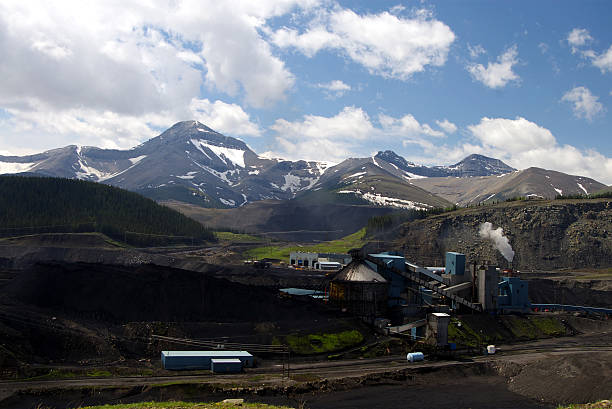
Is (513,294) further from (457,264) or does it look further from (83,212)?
(83,212)

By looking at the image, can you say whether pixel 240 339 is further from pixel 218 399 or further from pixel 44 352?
pixel 44 352

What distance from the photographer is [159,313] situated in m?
58.9

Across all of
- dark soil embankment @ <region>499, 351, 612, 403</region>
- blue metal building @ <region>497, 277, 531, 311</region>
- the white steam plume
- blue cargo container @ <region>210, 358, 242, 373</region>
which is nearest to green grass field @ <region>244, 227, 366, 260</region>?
the white steam plume

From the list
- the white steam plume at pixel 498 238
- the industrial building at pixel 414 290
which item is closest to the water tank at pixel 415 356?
the industrial building at pixel 414 290

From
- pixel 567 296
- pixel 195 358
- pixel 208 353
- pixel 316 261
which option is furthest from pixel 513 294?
pixel 316 261

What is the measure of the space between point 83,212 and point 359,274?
115 meters

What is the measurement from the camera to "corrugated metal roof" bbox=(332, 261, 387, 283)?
242ft

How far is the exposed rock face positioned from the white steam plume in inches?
65.8

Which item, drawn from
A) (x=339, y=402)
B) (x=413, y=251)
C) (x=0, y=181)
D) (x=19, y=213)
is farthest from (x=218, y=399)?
(x=0, y=181)

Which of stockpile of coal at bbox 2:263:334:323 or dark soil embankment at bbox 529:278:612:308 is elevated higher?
stockpile of coal at bbox 2:263:334:323

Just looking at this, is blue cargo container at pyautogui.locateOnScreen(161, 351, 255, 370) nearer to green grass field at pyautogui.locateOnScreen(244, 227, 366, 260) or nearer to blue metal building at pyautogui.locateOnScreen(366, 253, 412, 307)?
blue metal building at pyautogui.locateOnScreen(366, 253, 412, 307)

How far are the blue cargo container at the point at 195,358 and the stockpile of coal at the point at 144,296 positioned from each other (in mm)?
10106

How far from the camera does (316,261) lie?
138750mm

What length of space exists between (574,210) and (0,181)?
18304cm
